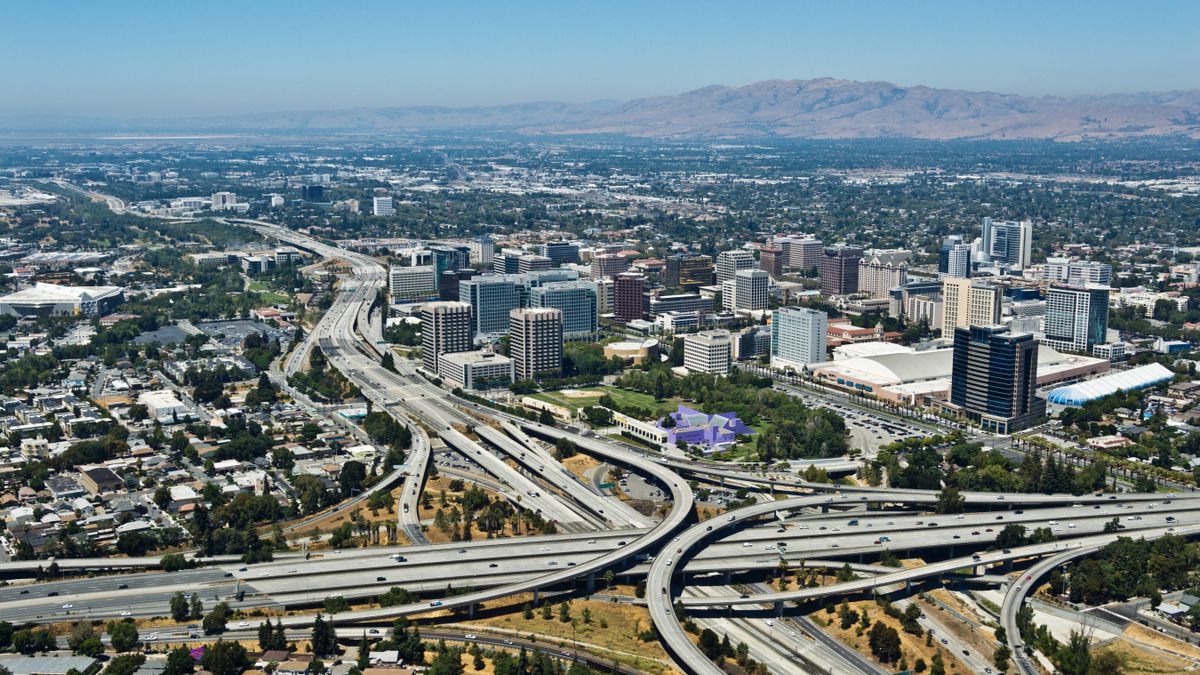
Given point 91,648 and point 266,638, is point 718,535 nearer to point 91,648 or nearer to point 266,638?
point 266,638

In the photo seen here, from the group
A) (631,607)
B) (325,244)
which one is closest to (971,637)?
(631,607)

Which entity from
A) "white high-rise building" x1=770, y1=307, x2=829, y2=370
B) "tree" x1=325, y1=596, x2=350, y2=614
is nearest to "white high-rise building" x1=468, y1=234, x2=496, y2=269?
"white high-rise building" x1=770, y1=307, x2=829, y2=370

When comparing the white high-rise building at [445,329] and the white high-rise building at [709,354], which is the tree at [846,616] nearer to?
the white high-rise building at [709,354]

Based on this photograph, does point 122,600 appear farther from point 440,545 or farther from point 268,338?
point 268,338

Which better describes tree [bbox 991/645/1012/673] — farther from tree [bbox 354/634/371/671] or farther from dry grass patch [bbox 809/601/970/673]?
tree [bbox 354/634/371/671]

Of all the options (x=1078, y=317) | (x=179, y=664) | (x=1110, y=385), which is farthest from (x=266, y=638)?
(x=1078, y=317)

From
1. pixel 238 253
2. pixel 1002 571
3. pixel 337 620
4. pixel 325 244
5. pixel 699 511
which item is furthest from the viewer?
pixel 325 244
